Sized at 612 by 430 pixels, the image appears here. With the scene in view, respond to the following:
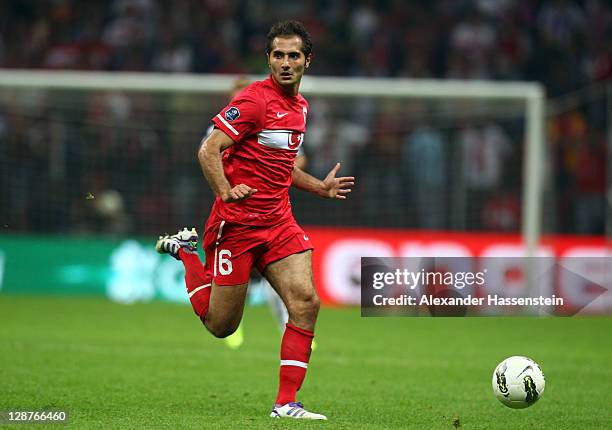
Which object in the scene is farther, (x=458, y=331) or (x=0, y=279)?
(x=0, y=279)

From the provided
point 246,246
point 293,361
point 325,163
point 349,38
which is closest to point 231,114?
point 246,246

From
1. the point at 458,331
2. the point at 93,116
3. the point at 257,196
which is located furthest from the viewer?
the point at 93,116

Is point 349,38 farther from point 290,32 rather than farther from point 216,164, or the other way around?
point 216,164

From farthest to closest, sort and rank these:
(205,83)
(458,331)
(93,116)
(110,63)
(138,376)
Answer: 1. (110,63)
2. (93,116)
3. (205,83)
4. (458,331)
5. (138,376)

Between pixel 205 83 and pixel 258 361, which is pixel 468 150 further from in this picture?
pixel 258 361

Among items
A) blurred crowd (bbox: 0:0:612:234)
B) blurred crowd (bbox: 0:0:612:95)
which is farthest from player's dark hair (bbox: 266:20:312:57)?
blurred crowd (bbox: 0:0:612:95)

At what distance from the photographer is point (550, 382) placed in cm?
909

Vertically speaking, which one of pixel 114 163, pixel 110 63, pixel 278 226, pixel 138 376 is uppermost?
pixel 110 63

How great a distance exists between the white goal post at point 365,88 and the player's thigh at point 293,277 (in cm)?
848

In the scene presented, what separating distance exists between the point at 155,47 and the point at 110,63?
87 centimetres

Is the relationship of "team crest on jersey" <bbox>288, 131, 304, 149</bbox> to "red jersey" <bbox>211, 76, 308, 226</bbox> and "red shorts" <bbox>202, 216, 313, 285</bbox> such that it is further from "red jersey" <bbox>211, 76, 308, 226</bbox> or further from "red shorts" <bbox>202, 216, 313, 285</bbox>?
"red shorts" <bbox>202, 216, 313, 285</bbox>

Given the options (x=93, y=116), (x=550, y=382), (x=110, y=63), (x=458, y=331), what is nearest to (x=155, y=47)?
(x=110, y=63)

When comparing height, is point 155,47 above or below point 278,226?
above

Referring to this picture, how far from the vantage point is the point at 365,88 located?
1585 centimetres
